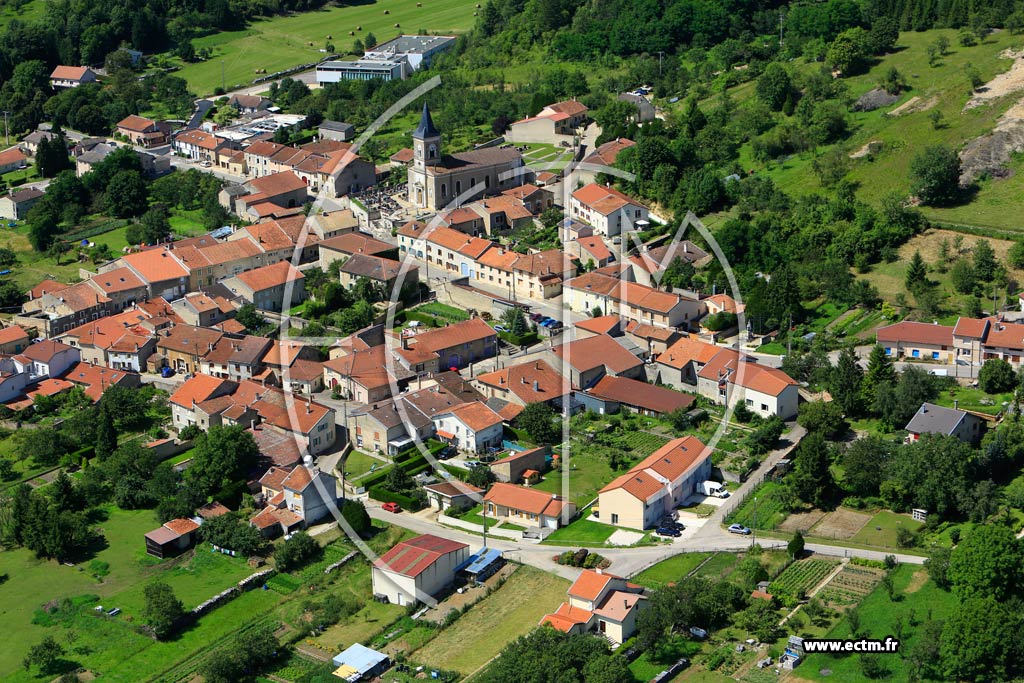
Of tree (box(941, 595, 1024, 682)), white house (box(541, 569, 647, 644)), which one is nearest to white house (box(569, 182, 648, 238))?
white house (box(541, 569, 647, 644))

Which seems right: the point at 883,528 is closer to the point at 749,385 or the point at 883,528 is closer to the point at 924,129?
the point at 749,385

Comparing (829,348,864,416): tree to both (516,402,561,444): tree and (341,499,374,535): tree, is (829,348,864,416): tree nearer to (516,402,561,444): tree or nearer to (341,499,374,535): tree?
(516,402,561,444): tree

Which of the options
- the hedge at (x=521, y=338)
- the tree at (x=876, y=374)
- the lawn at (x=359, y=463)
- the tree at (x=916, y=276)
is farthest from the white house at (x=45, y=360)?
the tree at (x=916, y=276)

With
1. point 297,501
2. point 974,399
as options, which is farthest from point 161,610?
point 974,399

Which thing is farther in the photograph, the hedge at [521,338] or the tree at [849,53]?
the tree at [849,53]

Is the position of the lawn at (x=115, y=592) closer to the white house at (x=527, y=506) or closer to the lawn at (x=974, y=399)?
the white house at (x=527, y=506)
